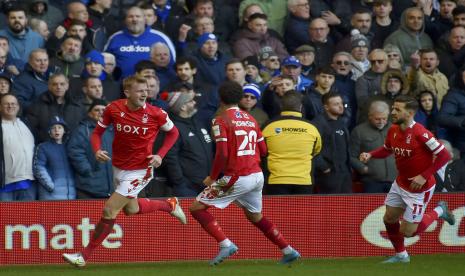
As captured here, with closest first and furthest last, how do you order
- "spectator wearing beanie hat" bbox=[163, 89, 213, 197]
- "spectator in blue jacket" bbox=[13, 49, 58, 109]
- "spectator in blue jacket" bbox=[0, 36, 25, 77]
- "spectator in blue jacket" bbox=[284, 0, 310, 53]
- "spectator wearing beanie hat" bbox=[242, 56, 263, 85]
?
"spectator wearing beanie hat" bbox=[163, 89, 213, 197], "spectator in blue jacket" bbox=[13, 49, 58, 109], "spectator in blue jacket" bbox=[0, 36, 25, 77], "spectator wearing beanie hat" bbox=[242, 56, 263, 85], "spectator in blue jacket" bbox=[284, 0, 310, 53]

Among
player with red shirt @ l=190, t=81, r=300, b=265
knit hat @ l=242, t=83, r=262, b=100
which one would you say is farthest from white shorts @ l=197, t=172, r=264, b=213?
knit hat @ l=242, t=83, r=262, b=100

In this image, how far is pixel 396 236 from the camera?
15766 millimetres

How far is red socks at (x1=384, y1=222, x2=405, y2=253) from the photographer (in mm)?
15727

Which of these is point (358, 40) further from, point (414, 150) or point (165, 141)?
point (165, 141)

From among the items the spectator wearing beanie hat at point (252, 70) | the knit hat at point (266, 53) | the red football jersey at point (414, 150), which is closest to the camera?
the red football jersey at point (414, 150)

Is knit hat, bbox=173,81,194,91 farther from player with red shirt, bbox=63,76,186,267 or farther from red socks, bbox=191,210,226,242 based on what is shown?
red socks, bbox=191,210,226,242

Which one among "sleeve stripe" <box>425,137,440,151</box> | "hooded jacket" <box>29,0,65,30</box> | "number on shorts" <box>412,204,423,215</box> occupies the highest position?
"hooded jacket" <box>29,0,65,30</box>

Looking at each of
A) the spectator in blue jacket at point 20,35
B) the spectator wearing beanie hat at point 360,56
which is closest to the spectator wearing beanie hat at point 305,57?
the spectator wearing beanie hat at point 360,56

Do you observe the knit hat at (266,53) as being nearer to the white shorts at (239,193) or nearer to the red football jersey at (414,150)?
the red football jersey at (414,150)

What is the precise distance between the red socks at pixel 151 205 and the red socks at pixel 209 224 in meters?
0.60

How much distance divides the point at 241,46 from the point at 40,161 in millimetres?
4319

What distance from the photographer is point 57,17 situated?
68.2 feet

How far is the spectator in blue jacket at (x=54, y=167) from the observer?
17.6m

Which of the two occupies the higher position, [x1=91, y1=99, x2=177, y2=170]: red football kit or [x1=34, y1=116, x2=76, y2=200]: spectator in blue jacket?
[x1=91, y1=99, x2=177, y2=170]: red football kit
